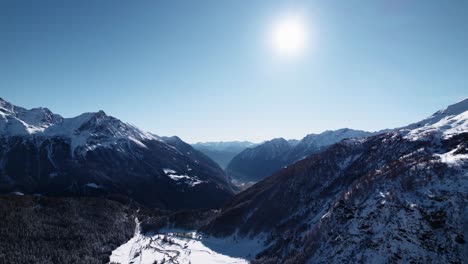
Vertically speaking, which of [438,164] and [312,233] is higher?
[438,164]

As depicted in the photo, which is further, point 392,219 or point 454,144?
point 454,144

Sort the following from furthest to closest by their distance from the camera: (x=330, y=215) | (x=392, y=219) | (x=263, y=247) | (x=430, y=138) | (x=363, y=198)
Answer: (x=263, y=247) < (x=430, y=138) < (x=330, y=215) < (x=363, y=198) < (x=392, y=219)

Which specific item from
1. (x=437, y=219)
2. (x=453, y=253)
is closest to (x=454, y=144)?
(x=437, y=219)

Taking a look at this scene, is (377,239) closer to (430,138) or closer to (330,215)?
(330,215)

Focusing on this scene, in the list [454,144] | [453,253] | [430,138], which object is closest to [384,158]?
[430,138]

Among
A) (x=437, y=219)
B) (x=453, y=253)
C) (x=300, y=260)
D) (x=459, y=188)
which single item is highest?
(x=459, y=188)

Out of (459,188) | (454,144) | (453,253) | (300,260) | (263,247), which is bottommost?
(263,247)

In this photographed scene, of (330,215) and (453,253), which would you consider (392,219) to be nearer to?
(453,253)

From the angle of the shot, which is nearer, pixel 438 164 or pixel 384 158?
pixel 438 164

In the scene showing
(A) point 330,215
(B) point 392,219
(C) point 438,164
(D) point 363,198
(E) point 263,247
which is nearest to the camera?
(B) point 392,219
